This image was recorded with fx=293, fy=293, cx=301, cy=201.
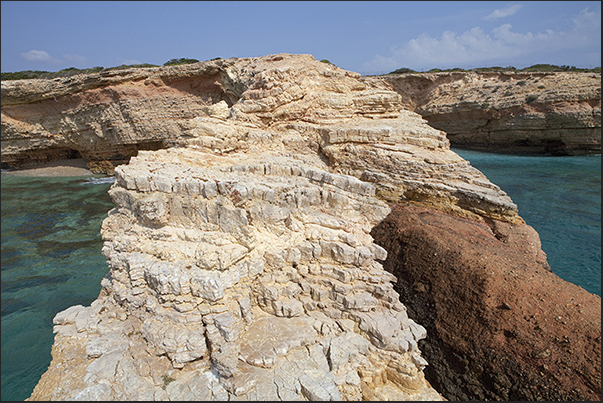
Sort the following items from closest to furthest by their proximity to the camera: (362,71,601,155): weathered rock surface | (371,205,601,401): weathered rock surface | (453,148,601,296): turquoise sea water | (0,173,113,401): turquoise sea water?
(371,205,601,401): weathered rock surface, (0,173,113,401): turquoise sea water, (453,148,601,296): turquoise sea water, (362,71,601,155): weathered rock surface

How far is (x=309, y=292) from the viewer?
6.73 meters

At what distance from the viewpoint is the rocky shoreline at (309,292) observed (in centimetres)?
553

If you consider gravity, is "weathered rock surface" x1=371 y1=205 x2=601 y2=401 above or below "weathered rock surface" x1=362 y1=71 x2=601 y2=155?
below

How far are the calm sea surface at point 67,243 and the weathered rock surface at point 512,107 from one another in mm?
8577

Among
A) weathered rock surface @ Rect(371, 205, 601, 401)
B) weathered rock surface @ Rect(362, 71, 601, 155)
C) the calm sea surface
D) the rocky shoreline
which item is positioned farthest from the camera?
weathered rock surface @ Rect(362, 71, 601, 155)

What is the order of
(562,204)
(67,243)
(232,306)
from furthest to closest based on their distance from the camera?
1. (562,204)
2. (67,243)
3. (232,306)

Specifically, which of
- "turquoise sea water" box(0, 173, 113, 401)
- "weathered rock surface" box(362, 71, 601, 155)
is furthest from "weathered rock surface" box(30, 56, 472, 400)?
"weathered rock surface" box(362, 71, 601, 155)

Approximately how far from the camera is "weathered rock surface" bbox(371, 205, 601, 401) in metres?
5.74

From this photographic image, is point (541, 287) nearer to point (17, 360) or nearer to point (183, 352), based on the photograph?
point (183, 352)

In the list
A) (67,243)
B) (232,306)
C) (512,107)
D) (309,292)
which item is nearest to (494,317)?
(309,292)

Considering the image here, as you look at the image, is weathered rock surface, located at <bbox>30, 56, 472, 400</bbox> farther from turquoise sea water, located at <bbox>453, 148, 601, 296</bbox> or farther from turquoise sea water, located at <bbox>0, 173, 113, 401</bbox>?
turquoise sea water, located at <bbox>453, 148, 601, 296</bbox>

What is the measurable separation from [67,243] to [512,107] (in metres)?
45.3

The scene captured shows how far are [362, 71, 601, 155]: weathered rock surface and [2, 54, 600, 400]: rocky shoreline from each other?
33521mm

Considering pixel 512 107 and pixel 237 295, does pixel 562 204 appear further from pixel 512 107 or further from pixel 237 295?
pixel 512 107
